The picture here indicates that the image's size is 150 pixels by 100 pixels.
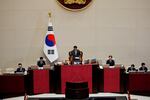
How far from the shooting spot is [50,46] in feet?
37.9

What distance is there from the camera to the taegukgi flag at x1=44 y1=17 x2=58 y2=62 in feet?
37.8

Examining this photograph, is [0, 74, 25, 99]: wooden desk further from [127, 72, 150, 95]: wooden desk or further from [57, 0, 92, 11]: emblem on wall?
[127, 72, 150, 95]: wooden desk

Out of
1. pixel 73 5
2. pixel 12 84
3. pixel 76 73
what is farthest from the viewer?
pixel 73 5

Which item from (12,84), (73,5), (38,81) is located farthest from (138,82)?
(12,84)

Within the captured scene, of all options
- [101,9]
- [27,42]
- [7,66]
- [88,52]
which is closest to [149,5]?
[101,9]

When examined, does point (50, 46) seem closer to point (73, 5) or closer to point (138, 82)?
point (73, 5)

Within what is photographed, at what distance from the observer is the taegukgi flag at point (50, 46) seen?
11508 mm

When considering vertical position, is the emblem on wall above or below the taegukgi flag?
above

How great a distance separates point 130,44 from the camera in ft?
39.3

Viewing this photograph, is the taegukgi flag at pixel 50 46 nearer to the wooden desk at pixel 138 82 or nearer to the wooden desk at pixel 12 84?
the wooden desk at pixel 12 84

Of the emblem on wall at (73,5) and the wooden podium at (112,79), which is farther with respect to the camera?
the emblem on wall at (73,5)

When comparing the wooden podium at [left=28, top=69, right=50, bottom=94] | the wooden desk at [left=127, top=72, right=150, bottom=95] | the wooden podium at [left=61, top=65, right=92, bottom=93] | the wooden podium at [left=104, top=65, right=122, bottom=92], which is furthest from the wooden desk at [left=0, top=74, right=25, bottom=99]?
the wooden desk at [left=127, top=72, right=150, bottom=95]

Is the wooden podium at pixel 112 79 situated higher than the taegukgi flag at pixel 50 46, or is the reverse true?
the taegukgi flag at pixel 50 46

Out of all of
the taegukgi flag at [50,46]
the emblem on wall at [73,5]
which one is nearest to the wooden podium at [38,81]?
the taegukgi flag at [50,46]
